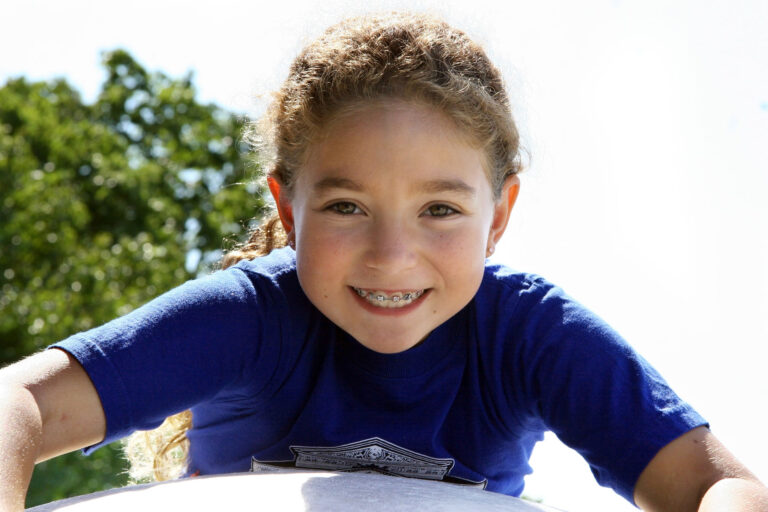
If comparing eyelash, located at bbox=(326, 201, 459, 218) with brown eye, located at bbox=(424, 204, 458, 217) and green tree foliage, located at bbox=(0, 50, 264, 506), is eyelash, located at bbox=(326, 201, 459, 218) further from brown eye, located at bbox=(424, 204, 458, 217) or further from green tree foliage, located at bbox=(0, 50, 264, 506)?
green tree foliage, located at bbox=(0, 50, 264, 506)

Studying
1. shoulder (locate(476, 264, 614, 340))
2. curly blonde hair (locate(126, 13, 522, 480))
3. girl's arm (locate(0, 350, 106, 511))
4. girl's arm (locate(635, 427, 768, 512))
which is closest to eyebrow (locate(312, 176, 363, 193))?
curly blonde hair (locate(126, 13, 522, 480))

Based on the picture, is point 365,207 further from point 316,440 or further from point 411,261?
point 316,440

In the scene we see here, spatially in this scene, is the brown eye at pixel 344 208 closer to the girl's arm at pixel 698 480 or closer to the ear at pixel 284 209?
the ear at pixel 284 209

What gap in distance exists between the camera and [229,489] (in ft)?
5.90

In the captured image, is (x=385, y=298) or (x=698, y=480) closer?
(x=698, y=480)

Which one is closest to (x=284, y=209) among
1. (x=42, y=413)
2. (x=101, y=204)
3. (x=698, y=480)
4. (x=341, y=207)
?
(x=341, y=207)

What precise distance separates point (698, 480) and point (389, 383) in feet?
2.33

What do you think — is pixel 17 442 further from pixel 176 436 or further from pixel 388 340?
pixel 176 436

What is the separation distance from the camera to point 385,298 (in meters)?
2.18

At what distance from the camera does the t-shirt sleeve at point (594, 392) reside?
6.90 feet

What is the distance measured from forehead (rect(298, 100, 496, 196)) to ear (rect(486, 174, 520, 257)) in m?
0.24

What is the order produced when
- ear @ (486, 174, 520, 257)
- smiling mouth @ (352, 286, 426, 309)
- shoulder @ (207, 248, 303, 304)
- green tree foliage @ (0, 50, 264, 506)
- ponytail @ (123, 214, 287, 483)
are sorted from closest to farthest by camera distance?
smiling mouth @ (352, 286, 426, 309)
shoulder @ (207, 248, 303, 304)
ear @ (486, 174, 520, 257)
ponytail @ (123, 214, 287, 483)
green tree foliage @ (0, 50, 264, 506)

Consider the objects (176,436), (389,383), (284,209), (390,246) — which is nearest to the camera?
(390,246)

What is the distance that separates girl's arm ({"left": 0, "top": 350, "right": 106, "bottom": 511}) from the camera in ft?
5.83
